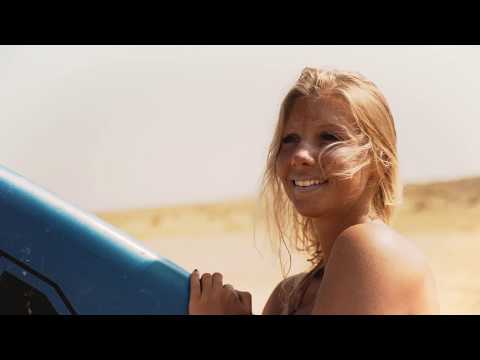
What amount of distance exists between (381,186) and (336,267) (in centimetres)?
34

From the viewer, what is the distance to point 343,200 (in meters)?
1.66

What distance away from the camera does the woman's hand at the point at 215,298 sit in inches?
69.4

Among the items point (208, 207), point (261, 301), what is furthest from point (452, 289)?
point (208, 207)

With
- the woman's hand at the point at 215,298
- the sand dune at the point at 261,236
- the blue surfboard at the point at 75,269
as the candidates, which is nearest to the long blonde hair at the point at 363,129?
the woman's hand at the point at 215,298

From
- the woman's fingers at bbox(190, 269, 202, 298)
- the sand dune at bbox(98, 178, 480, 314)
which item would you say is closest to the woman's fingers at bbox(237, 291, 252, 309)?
the woman's fingers at bbox(190, 269, 202, 298)

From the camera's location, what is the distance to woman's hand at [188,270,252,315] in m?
1.76

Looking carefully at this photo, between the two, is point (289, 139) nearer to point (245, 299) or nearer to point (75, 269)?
point (245, 299)

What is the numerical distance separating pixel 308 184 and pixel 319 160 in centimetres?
6

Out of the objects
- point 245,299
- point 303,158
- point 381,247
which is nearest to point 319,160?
point 303,158

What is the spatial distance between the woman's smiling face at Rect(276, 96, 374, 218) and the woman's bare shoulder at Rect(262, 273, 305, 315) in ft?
1.07

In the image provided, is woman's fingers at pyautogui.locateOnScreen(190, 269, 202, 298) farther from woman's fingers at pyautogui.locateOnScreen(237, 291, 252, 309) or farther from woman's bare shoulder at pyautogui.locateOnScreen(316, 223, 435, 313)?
woman's bare shoulder at pyautogui.locateOnScreen(316, 223, 435, 313)

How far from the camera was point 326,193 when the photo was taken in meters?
1.64
